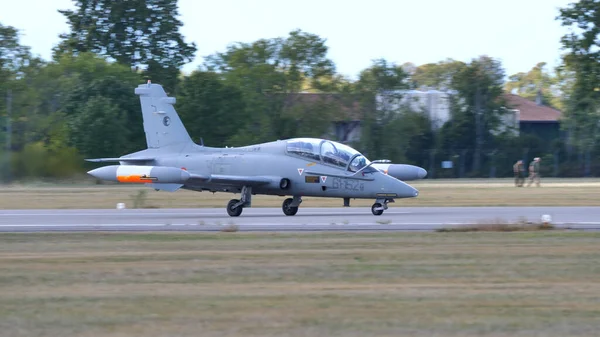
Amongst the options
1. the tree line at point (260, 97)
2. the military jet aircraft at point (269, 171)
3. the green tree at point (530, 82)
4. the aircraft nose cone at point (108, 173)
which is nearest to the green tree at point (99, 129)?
the tree line at point (260, 97)

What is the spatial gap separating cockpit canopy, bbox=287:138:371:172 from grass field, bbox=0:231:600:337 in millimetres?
7158

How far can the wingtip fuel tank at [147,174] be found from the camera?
23578 mm

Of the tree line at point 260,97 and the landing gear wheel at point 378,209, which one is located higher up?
the tree line at point 260,97

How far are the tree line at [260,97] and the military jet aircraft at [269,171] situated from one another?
26234 mm

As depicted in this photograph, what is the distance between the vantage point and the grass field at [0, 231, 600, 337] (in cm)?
893

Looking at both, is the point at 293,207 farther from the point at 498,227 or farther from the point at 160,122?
the point at 498,227

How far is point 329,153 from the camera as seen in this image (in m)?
24.3

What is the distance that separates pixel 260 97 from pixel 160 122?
4178 centimetres

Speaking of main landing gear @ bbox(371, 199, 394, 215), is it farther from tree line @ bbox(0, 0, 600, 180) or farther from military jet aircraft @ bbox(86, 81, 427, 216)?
tree line @ bbox(0, 0, 600, 180)

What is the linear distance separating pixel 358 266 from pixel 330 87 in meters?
58.9

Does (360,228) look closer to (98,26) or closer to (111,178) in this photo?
(111,178)

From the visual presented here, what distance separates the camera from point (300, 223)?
70.9ft

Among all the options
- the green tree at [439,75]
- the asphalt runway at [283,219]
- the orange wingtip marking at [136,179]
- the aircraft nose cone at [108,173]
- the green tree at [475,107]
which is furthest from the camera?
the green tree at [439,75]

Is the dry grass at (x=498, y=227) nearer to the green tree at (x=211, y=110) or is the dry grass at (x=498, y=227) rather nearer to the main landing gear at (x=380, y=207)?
the main landing gear at (x=380, y=207)
